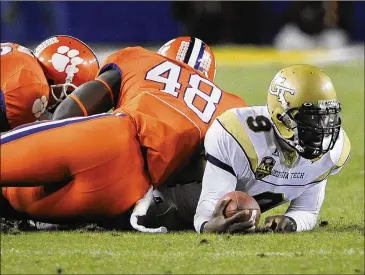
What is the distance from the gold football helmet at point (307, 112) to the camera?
15.6 ft

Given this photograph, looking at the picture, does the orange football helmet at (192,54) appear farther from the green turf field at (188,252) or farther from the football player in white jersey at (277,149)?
the green turf field at (188,252)

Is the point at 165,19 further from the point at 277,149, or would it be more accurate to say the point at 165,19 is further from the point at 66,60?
the point at 277,149

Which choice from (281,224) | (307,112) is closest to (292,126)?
(307,112)

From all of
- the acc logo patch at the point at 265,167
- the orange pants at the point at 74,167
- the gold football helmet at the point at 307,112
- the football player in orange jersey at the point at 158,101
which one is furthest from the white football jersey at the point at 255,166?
the orange pants at the point at 74,167

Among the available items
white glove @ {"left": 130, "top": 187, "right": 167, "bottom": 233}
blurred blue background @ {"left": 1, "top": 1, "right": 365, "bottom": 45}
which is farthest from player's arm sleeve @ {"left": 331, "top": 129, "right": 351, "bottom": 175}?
blurred blue background @ {"left": 1, "top": 1, "right": 365, "bottom": 45}

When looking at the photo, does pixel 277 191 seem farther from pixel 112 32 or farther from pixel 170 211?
pixel 112 32

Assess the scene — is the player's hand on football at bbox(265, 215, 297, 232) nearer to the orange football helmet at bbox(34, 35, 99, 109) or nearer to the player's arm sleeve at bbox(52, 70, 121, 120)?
the player's arm sleeve at bbox(52, 70, 121, 120)

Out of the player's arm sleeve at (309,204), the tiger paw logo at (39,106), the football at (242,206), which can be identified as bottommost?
the player's arm sleeve at (309,204)

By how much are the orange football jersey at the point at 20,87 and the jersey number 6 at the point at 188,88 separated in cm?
58

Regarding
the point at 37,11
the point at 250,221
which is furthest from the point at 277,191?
the point at 37,11

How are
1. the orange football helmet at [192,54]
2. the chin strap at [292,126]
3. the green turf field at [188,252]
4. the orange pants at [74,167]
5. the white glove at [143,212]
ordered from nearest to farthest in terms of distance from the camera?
the green turf field at [188,252], the orange pants at [74,167], the chin strap at [292,126], the white glove at [143,212], the orange football helmet at [192,54]

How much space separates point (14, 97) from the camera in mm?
5289

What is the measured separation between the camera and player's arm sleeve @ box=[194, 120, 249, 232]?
4.83 meters

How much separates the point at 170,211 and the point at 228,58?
42.5 feet
